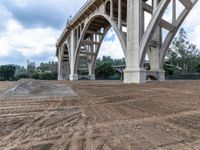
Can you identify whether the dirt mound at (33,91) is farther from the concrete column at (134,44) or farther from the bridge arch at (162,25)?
the bridge arch at (162,25)

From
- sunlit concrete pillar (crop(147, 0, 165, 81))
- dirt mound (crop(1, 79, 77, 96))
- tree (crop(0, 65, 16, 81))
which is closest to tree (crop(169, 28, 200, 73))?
sunlit concrete pillar (crop(147, 0, 165, 81))

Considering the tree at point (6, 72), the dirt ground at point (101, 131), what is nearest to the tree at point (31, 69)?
the tree at point (6, 72)

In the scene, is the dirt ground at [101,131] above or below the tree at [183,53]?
below

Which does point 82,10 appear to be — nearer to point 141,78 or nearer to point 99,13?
point 99,13

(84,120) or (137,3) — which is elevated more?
Answer: (137,3)

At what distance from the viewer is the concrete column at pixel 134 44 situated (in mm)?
15773

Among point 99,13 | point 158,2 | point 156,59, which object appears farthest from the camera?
point 99,13

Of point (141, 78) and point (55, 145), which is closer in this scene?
point (55, 145)

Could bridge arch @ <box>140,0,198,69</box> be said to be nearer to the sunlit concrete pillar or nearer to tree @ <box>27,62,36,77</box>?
the sunlit concrete pillar

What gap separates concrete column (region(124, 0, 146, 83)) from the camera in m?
15.8

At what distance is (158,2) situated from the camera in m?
15.2

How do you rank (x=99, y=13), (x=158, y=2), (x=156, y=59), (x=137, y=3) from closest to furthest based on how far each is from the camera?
(x=158, y=2), (x=137, y=3), (x=156, y=59), (x=99, y=13)

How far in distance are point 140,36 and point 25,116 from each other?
44.5 feet

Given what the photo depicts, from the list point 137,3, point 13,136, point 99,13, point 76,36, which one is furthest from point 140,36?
point 76,36
